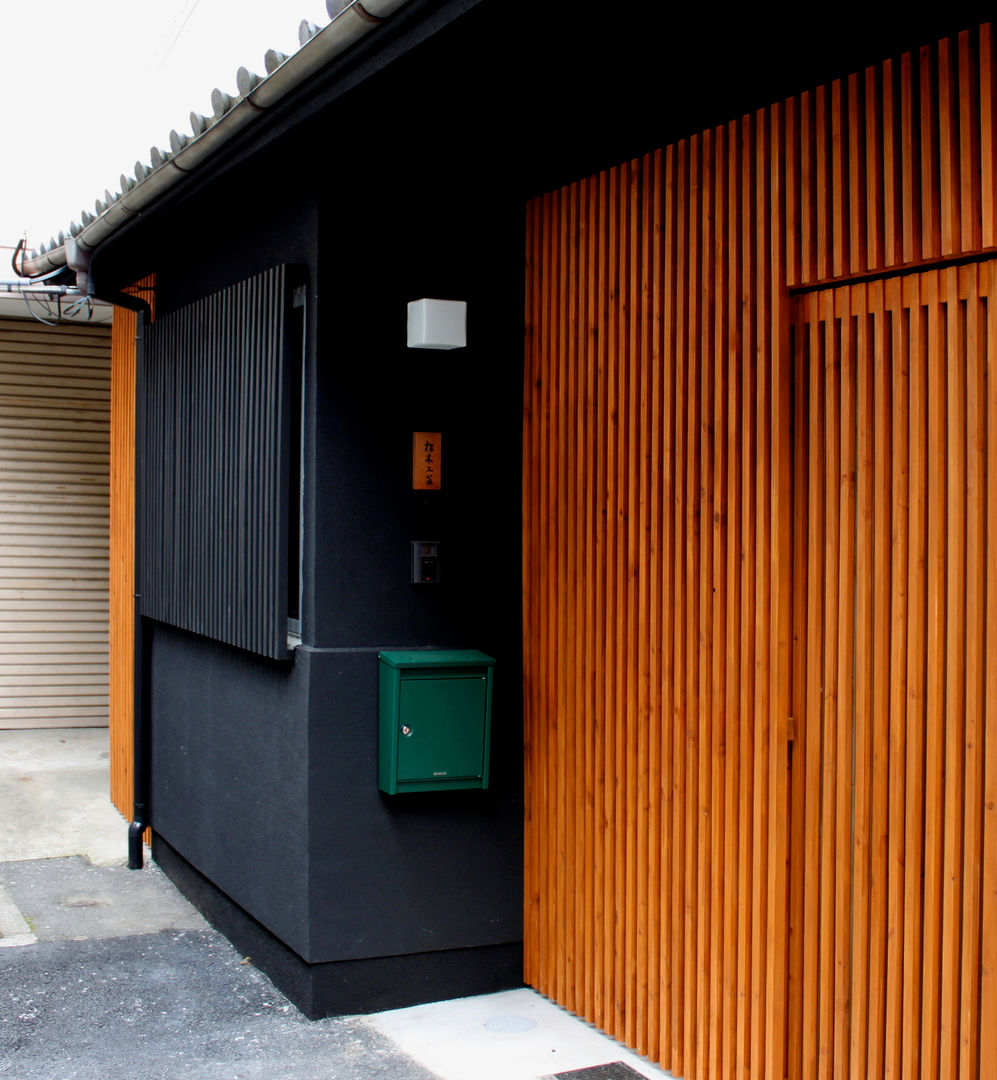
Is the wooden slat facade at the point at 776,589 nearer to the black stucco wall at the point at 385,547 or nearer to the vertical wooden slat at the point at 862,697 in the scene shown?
the vertical wooden slat at the point at 862,697

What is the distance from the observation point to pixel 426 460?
501 centimetres

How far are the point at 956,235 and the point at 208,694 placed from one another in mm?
4218

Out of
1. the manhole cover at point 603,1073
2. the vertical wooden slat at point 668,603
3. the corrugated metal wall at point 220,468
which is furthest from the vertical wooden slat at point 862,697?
the corrugated metal wall at point 220,468

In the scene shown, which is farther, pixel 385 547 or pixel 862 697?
pixel 385 547

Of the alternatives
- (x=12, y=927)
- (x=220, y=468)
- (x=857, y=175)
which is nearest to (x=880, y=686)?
(x=857, y=175)

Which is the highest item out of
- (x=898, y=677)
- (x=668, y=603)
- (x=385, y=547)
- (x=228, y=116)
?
(x=228, y=116)

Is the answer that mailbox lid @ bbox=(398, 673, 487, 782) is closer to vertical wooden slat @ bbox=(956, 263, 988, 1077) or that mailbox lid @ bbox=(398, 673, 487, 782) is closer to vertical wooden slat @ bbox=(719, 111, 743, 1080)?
vertical wooden slat @ bbox=(719, 111, 743, 1080)

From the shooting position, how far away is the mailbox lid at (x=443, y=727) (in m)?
4.77

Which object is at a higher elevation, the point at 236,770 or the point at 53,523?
the point at 53,523

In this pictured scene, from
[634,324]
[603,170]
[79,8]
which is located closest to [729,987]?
[634,324]

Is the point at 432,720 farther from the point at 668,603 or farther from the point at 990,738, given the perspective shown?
the point at 990,738

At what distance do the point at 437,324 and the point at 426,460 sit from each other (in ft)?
1.79

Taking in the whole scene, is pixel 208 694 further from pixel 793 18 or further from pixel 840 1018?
pixel 793 18

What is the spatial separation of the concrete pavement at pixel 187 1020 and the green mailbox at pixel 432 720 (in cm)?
90
